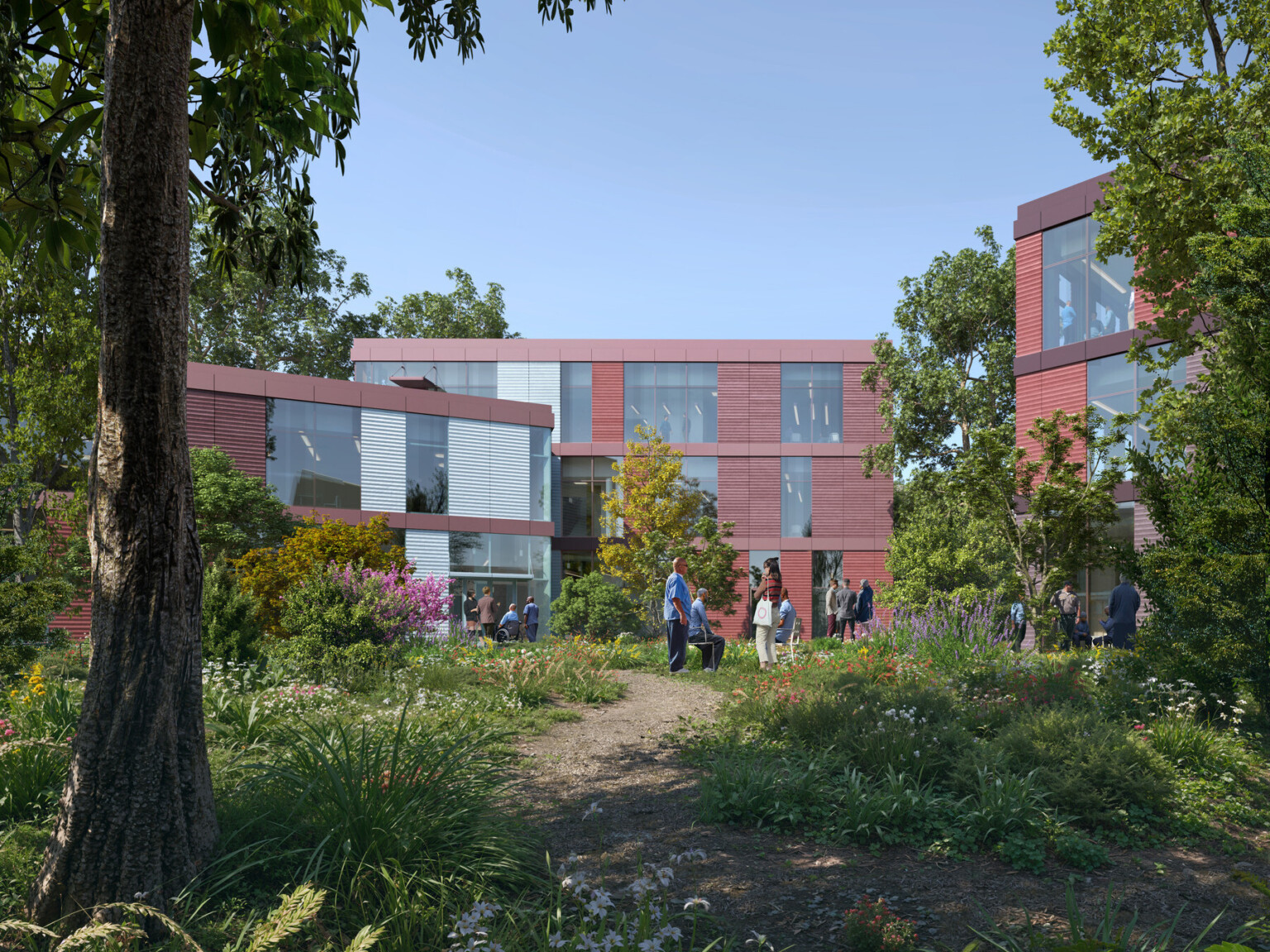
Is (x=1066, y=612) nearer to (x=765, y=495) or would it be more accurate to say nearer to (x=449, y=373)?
(x=765, y=495)

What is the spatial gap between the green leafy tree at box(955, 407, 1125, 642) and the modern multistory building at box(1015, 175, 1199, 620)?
5.97 meters

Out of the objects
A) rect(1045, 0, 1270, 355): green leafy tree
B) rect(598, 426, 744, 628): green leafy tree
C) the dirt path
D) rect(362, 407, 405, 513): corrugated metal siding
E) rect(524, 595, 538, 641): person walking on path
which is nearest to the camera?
the dirt path

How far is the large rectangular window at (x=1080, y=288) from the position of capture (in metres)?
20.9

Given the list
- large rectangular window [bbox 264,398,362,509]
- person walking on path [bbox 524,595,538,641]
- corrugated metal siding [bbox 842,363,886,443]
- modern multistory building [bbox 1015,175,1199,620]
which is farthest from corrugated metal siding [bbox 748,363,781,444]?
large rectangular window [bbox 264,398,362,509]

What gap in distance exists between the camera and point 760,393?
33969mm

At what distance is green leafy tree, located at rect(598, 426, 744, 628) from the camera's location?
2744cm

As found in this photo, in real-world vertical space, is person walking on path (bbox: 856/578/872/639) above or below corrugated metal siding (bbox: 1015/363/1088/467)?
below

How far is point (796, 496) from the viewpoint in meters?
33.5

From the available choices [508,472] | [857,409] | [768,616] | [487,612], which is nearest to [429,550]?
[508,472]

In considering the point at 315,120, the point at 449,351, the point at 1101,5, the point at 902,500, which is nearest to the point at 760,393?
the point at 902,500

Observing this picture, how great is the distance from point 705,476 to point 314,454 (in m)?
14.7

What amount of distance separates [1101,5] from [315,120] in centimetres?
1249

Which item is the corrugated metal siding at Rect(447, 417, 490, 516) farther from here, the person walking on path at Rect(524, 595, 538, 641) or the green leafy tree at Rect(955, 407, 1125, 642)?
the green leafy tree at Rect(955, 407, 1125, 642)

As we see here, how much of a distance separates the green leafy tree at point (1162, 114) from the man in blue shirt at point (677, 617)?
25.8 ft
